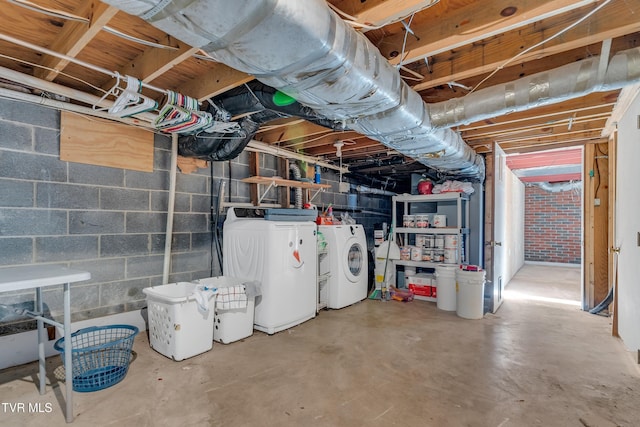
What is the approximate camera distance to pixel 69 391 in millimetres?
1769

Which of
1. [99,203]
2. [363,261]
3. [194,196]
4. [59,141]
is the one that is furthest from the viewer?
[363,261]

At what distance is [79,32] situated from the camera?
1736 millimetres

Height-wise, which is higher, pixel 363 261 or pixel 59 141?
pixel 59 141

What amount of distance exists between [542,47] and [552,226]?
8635 mm

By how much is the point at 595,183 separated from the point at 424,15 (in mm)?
3789

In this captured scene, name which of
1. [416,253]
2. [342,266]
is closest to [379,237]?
[416,253]

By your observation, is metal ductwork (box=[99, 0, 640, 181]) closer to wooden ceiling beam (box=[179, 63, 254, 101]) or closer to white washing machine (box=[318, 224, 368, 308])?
wooden ceiling beam (box=[179, 63, 254, 101])

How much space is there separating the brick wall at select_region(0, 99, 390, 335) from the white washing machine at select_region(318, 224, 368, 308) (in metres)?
1.33

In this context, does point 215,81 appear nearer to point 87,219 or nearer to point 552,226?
point 87,219

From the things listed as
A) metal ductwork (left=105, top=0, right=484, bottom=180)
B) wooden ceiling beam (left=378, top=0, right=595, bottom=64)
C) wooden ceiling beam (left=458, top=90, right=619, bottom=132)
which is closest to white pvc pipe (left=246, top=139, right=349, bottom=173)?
metal ductwork (left=105, top=0, right=484, bottom=180)

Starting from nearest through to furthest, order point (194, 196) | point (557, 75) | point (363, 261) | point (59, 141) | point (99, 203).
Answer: point (557, 75) < point (59, 141) < point (99, 203) < point (194, 196) < point (363, 261)

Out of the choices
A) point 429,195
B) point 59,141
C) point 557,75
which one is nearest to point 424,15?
point 557,75

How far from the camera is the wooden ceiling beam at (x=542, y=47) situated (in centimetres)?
160

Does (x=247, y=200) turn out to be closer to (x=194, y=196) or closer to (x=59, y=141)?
(x=194, y=196)
